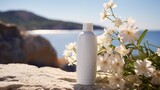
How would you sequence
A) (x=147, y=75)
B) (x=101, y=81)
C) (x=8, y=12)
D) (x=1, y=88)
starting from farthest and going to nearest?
(x=8, y=12)
(x=101, y=81)
(x=1, y=88)
(x=147, y=75)

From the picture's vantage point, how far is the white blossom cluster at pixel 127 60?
132 centimetres

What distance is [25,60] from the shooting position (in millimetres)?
6664

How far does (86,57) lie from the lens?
1.46 metres

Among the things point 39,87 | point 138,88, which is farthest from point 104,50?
point 39,87

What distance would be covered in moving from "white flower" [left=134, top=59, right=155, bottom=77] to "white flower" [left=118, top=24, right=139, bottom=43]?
12 centimetres

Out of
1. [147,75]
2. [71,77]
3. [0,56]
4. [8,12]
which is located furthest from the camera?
[8,12]

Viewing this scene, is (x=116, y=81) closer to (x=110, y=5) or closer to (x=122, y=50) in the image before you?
(x=122, y=50)

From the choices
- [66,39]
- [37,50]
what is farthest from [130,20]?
[66,39]

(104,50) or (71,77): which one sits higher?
(104,50)

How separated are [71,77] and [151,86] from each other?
48 centimetres

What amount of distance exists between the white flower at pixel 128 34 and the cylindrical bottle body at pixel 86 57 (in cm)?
15

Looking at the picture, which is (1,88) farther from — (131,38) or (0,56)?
(0,56)

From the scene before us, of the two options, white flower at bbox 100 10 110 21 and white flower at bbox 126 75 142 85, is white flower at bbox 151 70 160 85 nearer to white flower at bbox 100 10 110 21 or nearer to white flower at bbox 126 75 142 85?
white flower at bbox 126 75 142 85

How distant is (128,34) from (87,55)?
0.21 m
